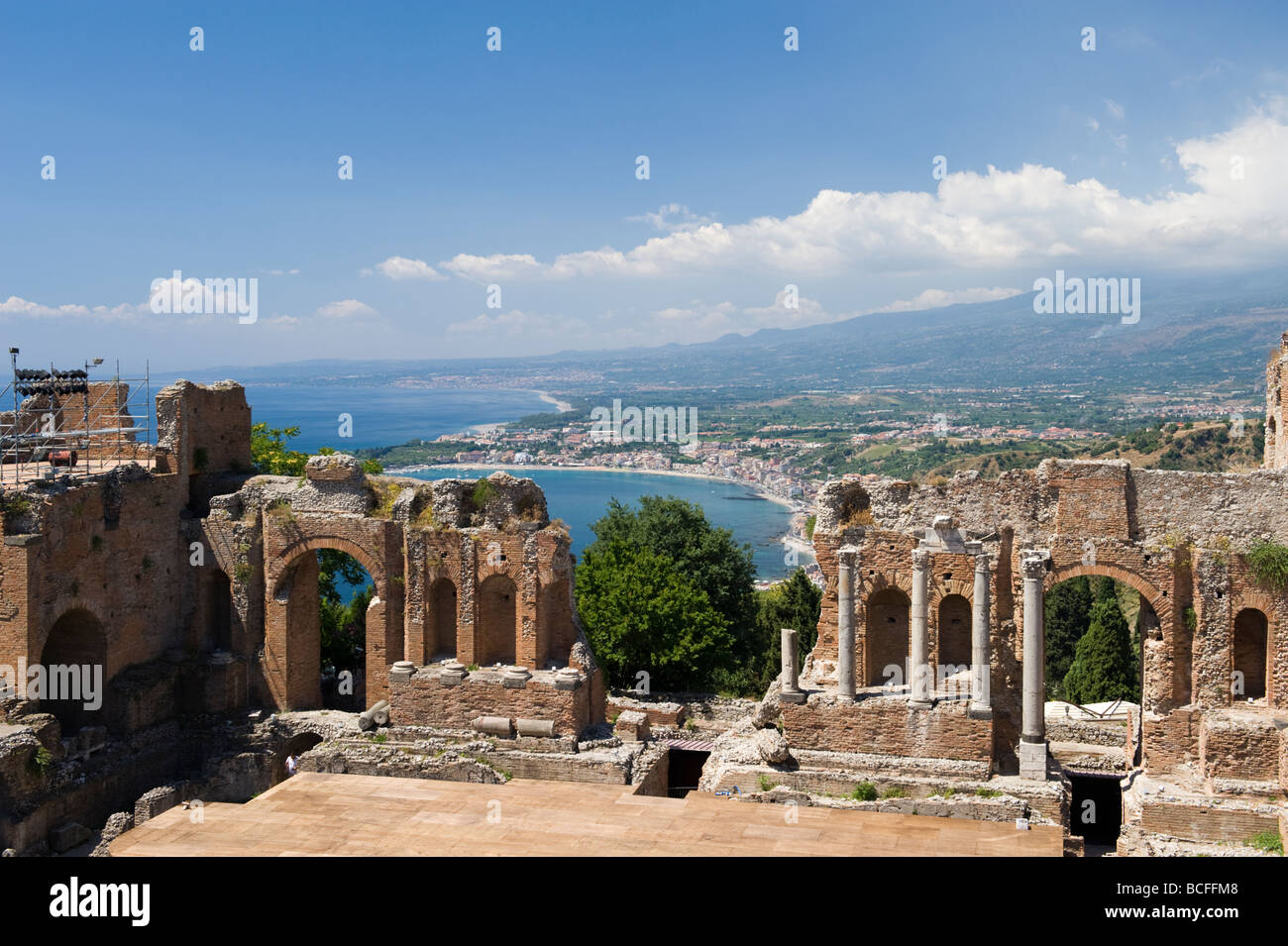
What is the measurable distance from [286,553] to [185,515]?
2983 mm

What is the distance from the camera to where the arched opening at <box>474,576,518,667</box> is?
2461 cm

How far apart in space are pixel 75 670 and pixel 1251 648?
2354 centimetres

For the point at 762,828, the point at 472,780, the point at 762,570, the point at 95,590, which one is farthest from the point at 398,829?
the point at 762,570

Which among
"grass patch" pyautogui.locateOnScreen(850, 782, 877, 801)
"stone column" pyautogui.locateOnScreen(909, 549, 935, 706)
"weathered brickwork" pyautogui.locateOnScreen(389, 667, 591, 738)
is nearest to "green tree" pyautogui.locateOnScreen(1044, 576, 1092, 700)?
"stone column" pyautogui.locateOnScreen(909, 549, 935, 706)

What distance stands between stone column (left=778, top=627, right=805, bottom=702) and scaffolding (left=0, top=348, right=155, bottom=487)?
15.1m

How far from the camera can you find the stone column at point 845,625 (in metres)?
21.0

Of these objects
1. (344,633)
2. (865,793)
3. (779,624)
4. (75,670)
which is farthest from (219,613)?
(779,624)

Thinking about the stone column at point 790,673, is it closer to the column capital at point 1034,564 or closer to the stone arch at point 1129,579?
the column capital at point 1034,564

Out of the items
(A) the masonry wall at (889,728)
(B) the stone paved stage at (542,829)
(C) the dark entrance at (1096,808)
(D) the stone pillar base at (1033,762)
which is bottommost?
(C) the dark entrance at (1096,808)

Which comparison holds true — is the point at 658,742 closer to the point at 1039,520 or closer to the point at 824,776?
the point at 824,776

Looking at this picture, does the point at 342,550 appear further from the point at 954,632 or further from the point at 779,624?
the point at 779,624

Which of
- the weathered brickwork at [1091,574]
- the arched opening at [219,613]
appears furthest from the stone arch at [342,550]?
the weathered brickwork at [1091,574]

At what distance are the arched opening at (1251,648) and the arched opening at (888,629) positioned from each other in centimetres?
612

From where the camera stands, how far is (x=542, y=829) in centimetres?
1853
